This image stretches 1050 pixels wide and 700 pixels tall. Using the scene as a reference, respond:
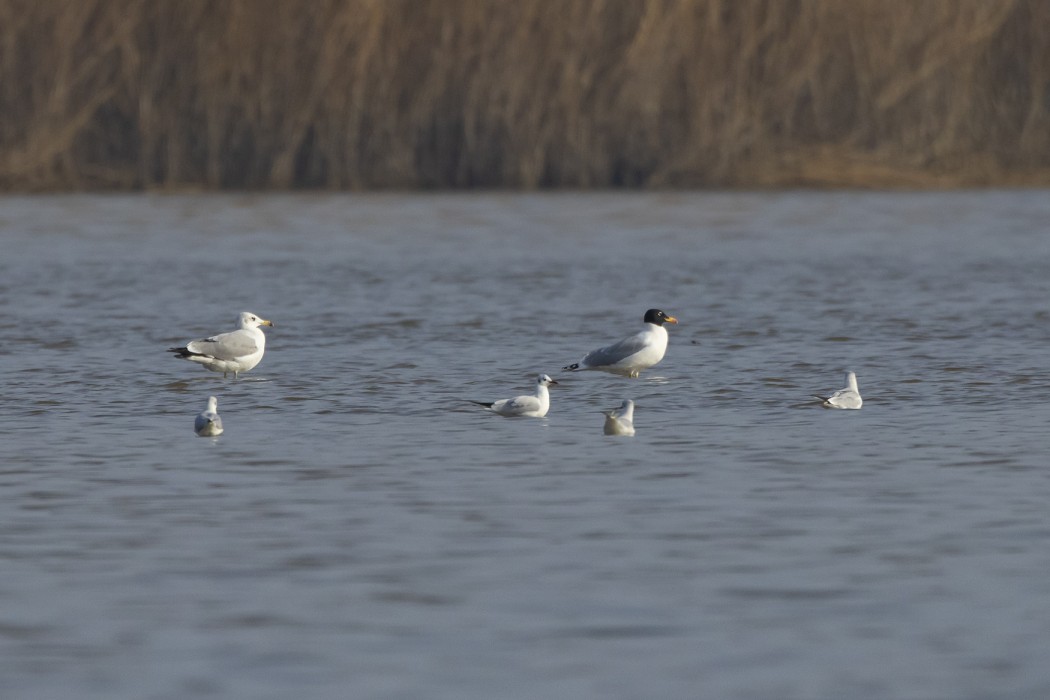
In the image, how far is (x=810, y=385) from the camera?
1329 centimetres

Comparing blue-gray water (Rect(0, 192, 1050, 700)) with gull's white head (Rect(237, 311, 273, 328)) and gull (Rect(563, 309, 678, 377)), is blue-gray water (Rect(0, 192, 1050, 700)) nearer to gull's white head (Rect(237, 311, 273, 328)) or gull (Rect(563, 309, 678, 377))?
gull (Rect(563, 309, 678, 377))

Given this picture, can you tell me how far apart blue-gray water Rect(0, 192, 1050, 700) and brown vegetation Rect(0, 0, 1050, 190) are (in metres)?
10.4

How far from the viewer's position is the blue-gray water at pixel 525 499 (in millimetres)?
6113

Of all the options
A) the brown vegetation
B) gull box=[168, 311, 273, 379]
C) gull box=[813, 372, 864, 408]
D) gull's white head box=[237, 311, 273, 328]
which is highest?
the brown vegetation

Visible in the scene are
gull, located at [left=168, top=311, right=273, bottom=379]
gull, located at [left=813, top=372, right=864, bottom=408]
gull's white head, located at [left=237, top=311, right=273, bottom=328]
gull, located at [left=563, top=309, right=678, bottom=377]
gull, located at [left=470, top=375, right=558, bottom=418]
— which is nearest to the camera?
gull, located at [left=470, top=375, right=558, bottom=418]

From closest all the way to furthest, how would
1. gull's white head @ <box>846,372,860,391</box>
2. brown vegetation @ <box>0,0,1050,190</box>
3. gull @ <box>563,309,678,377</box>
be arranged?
gull's white head @ <box>846,372,860,391</box>
gull @ <box>563,309,678,377</box>
brown vegetation @ <box>0,0,1050,190</box>

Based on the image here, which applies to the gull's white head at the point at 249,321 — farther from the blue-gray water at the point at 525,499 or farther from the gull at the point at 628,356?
the gull at the point at 628,356

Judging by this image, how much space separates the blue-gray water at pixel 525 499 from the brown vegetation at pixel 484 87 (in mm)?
10449

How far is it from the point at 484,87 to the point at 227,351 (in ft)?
57.7

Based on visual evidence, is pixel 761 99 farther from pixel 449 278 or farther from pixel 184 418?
pixel 184 418

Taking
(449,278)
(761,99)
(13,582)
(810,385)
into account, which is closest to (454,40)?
(761,99)

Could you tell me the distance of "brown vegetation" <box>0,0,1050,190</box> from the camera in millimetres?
31234

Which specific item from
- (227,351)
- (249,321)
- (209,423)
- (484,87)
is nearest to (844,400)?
(209,423)

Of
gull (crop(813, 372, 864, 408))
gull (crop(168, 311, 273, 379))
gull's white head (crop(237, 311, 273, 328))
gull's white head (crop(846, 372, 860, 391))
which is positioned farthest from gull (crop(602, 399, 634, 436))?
gull's white head (crop(237, 311, 273, 328))
